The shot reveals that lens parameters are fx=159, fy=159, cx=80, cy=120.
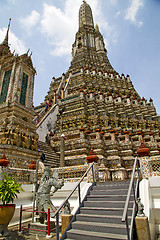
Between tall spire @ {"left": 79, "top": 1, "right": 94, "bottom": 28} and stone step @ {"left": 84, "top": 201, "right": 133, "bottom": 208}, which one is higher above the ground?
tall spire @ {"left": 79, "top": 1, "right": 94, "bottom": 28}

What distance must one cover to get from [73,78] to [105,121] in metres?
16.1

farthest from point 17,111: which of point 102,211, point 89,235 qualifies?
point 89,235

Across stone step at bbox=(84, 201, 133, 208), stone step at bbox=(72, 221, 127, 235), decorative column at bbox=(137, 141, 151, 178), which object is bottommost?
stone step at bbox=(72, 221, 127, 235)

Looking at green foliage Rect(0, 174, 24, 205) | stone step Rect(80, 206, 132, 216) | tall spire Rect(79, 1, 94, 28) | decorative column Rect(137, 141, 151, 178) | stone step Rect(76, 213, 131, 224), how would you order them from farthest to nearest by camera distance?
tall spire Rect(79, 1, 94, 28) → decorative column Rect(137, 141, 151, 178) → green foliage Rect(0, 174, 24, 205) → stone step Rect(80, 206, 132, 216) → stone step Rect(76, 213, 131, 224)

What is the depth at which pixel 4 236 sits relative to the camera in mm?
5266

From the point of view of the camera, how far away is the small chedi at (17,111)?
11789mm

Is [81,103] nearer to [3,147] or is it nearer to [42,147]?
[42,147]

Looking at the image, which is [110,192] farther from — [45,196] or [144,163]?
[45,196]

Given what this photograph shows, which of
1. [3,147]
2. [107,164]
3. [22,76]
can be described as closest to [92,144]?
[107,164]

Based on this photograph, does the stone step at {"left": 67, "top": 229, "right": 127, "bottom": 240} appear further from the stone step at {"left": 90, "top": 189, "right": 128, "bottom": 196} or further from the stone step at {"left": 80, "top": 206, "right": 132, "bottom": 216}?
the stone step at {"left": 90, "top": 189, "right": 128, "bottom": 196}

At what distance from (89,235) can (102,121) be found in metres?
16.0

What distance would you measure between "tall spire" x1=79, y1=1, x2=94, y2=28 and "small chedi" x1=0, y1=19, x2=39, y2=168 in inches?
1640

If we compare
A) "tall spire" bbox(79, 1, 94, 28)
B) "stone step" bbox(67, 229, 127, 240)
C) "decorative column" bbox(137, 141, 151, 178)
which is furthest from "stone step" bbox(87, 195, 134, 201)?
"tall spire" bbox(79, 1, 94, 28)

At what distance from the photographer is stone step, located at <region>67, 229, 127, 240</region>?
4.14 meters
